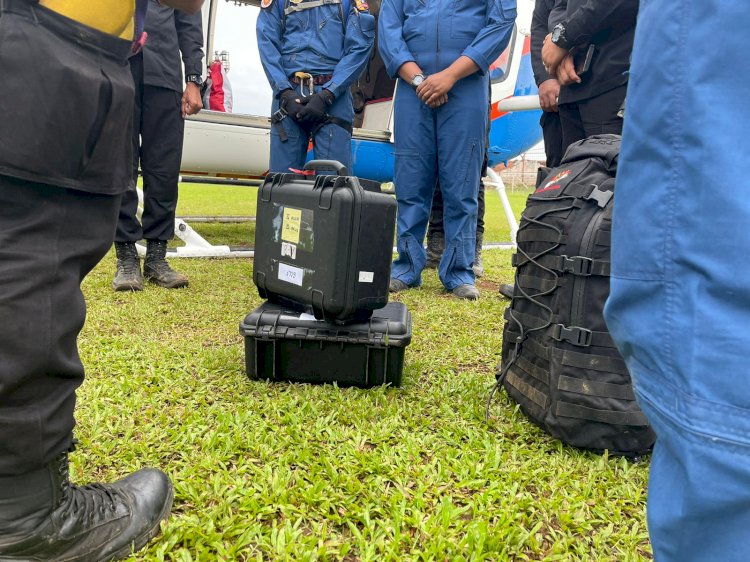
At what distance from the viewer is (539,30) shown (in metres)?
2.38

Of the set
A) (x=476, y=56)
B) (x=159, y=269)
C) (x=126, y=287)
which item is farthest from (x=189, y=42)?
(x=476, y=56)

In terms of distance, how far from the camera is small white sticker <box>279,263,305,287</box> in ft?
4.99

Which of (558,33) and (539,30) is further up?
(539,30)

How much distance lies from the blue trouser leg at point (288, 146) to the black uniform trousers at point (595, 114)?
1.35m

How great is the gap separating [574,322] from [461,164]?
1.59 m

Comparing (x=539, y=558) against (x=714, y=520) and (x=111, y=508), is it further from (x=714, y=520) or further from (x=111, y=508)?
(x=111, y=508)

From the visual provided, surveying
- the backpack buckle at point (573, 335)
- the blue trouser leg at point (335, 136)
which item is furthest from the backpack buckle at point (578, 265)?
the blue trouser leg at point (335, 136)

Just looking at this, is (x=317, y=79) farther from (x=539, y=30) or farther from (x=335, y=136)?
(x=539, y=30)

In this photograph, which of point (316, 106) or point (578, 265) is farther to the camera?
point (316, 106)

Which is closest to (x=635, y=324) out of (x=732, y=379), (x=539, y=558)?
(x=732, y=379)

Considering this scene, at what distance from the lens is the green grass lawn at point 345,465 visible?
890mm

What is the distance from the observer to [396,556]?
846 mm

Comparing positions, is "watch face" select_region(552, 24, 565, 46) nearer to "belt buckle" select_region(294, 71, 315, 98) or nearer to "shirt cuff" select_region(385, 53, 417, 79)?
"shirt cuff" select_region(385, 53, 417, 79)

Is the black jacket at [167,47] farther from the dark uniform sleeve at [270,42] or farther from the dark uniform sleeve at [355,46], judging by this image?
the dark uniform sleeve at [355,46]
